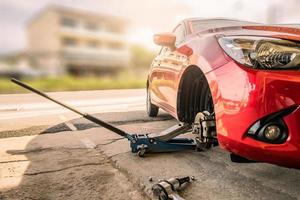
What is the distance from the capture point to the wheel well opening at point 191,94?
3.16 metres

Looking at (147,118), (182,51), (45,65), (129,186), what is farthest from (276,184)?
(45,65)

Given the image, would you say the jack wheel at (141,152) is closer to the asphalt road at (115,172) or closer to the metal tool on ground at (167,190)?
the asphalt road at (115,172)

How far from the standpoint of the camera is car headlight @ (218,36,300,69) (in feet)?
7.09

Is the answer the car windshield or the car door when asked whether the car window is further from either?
the car windshield

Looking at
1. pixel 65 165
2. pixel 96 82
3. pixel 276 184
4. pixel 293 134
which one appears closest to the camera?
pixel 293 134

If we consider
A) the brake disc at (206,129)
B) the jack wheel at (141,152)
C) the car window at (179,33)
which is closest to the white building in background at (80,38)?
the car window at (179,33)

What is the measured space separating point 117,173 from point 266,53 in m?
1.56

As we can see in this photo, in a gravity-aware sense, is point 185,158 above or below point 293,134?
below

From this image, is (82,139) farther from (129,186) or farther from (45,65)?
(45,65)

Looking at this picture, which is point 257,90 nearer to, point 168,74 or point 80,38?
point 168,74

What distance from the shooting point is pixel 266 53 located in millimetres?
2225

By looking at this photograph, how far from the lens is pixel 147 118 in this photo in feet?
18.9

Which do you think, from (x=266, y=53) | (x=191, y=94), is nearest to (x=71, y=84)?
(x=191, y=94)

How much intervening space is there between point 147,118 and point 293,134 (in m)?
3.84
